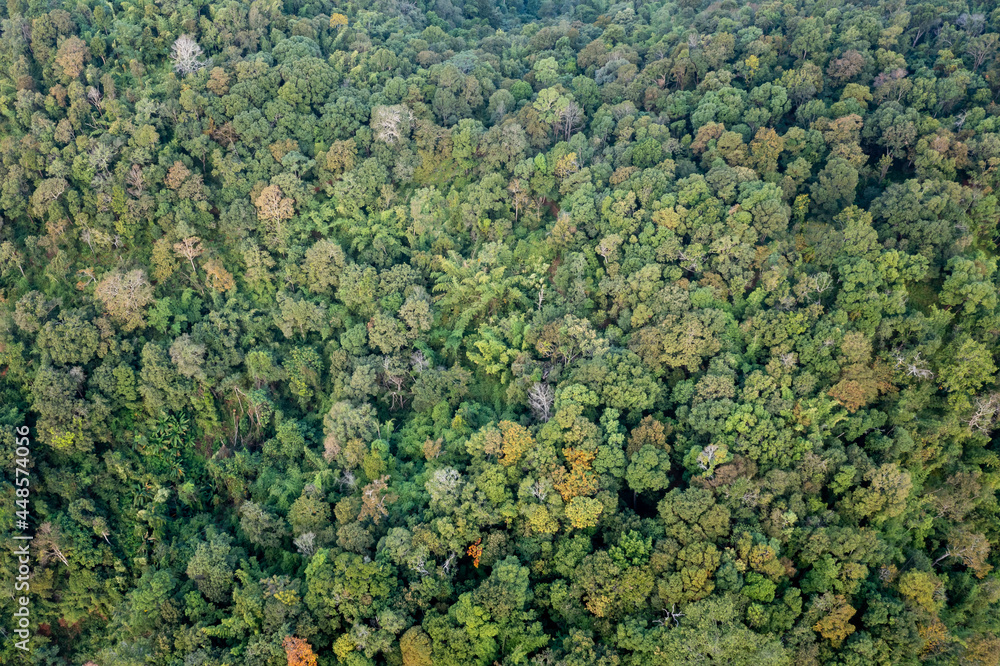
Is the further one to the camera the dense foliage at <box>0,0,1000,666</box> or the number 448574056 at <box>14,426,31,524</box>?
the number 448574056 at <box>14,426,31,524</box>

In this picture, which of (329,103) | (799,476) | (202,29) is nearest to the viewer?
(799,476)

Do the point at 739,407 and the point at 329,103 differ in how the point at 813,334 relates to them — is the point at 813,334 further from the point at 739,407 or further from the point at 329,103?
the point at 329,103

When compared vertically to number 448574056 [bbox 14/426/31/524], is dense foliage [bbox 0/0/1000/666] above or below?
above

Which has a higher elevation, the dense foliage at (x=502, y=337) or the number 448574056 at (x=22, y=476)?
the dense foliage at (x=502, y=337)

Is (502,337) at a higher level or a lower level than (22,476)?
higher

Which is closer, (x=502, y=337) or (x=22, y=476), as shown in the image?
(x=22, y=476)

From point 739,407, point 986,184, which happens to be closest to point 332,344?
point 739,407

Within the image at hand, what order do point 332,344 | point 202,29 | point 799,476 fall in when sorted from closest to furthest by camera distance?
point 799,476 < point 332,344 < point 202,29

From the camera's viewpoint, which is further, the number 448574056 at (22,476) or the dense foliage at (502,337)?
the number 448574056 at (22,476)
